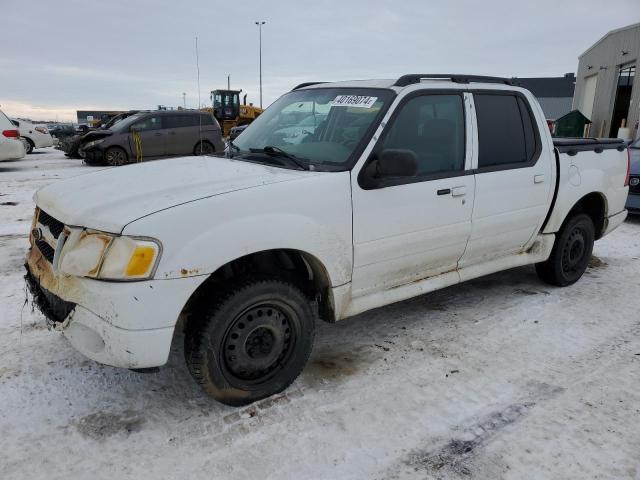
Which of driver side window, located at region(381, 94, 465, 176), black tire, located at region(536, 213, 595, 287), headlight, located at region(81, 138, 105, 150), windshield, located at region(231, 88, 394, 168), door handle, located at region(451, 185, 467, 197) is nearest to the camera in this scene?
windshield, located at region(231, 88, 394, 168)

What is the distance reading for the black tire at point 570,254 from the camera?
4.78 m

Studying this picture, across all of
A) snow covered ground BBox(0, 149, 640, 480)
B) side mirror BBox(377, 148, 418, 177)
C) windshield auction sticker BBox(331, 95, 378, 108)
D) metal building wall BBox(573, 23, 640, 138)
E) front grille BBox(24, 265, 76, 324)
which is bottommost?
snow covered ground BBox(0, 149, 640, 480)

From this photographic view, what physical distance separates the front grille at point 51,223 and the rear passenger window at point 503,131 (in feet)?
9.58

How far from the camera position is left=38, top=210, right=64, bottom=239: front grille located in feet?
9.16

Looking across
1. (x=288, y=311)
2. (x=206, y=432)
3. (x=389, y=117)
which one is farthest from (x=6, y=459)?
(x=389, y=117)

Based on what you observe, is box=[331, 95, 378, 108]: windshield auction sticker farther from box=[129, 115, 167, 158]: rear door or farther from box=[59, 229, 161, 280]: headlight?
box=[129, 115, 167, 158]: rear door

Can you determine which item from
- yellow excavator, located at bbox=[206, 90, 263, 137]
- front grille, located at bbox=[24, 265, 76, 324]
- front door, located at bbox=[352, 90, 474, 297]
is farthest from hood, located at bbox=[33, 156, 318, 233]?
yellow excavator, located at bbox=[206, 90, 263, 137]

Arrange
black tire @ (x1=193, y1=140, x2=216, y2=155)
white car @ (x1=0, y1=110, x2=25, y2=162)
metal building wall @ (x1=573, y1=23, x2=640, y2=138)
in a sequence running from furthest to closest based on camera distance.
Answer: metal building wall @ (x1=573, y1=23, x2=640, y2=138) → black tire @ (x1=193, y1=140, x2=216, y2=155) → white car @ (x1=0, y1=110, x2=25, y2=162)

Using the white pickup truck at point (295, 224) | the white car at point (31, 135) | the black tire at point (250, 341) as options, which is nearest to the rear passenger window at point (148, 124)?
the white car at point (31, 135)

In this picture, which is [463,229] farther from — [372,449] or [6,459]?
[6,459]

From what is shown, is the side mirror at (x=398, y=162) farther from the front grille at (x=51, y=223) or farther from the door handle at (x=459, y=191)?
the front grille at (x=51, y=223)

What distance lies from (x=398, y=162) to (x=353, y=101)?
0.80 meters

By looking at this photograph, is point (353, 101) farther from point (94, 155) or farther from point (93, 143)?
point (94, 155)

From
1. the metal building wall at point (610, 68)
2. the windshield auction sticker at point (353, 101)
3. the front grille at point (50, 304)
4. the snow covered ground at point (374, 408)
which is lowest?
the snow covered ground at point (374, 408)
